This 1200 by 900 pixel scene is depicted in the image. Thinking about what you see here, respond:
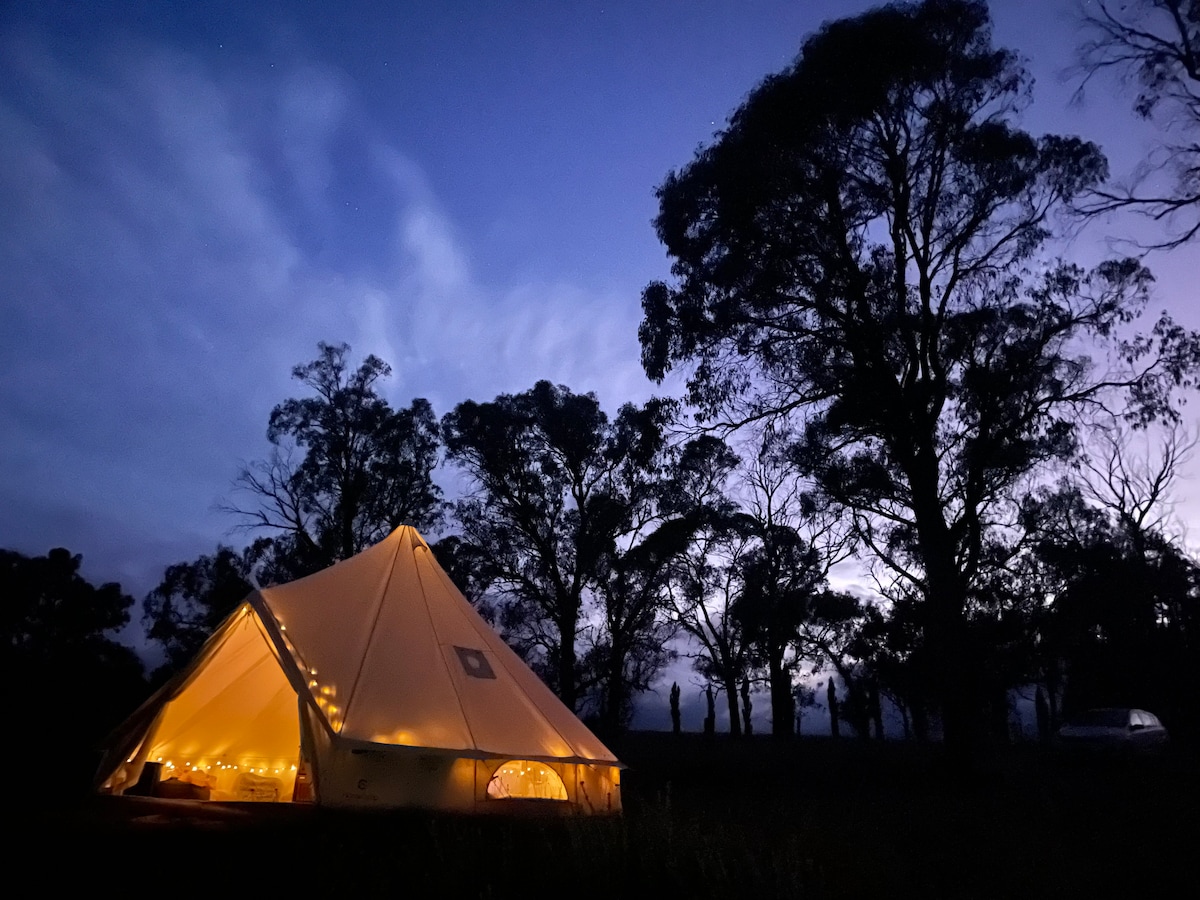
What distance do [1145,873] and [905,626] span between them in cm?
1745

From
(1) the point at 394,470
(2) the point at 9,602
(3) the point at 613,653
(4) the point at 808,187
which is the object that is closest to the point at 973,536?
(4) the point at 808,187

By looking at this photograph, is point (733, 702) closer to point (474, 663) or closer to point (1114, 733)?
point (1114, 733)

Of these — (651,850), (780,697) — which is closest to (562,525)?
(780,697)

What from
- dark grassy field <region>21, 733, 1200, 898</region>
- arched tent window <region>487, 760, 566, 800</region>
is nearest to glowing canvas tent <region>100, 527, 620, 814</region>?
arched tent window <region>487, 760, 566, 800</region>

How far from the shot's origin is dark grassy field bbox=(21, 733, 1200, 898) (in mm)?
4641

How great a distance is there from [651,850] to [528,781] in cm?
402

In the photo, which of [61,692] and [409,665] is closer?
[409,665]

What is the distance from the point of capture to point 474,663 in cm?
909

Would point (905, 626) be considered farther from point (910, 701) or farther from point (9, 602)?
point (9, 602)

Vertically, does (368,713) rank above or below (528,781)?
above

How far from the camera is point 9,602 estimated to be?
25484 mm

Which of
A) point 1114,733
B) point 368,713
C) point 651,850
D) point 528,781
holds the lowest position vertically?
point 651,850

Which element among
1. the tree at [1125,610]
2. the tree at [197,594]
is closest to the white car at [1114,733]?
the tree at [1125,610]

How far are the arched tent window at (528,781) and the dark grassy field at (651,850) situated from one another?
1050mm
